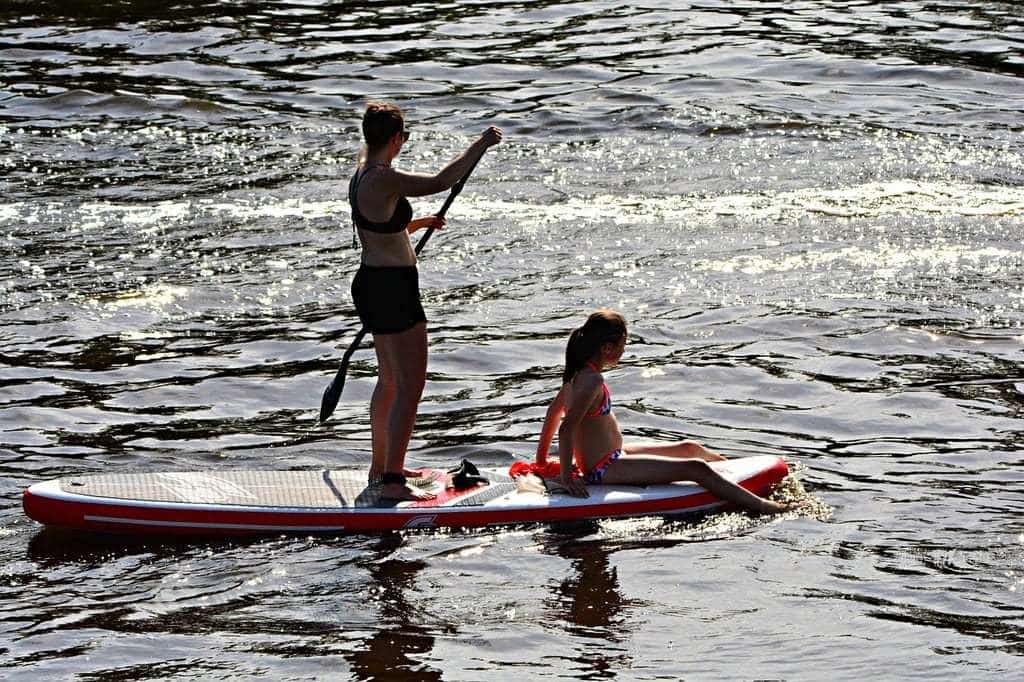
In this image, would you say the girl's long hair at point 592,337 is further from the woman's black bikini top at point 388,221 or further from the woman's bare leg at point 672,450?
the woman's black bikini top at point 388,221

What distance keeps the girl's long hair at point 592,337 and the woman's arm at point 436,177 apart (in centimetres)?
96

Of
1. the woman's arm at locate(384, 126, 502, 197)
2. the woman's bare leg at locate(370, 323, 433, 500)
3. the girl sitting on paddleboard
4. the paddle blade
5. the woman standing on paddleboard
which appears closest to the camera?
the woman's arm at locate(384, 126, 502, 197)

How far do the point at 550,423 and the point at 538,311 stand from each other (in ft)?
12.2

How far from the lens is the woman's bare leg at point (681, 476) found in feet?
24.3

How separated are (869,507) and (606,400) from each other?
1415mm

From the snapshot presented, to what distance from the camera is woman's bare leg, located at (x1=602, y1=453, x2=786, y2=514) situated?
24.3 ft

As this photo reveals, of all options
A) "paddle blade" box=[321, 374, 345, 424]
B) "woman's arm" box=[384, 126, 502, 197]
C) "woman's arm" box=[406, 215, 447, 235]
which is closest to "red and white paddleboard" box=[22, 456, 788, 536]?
"paddle blade" box=[321, 374, 345, 424]

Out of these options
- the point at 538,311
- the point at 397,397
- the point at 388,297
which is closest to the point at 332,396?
the point at 397,397

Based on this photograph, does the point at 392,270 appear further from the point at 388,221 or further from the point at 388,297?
the point at 388,221

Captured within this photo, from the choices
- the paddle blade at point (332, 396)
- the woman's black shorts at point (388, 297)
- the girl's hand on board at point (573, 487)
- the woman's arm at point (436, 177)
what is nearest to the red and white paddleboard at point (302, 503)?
the girl's hand on board at point (573, 487)

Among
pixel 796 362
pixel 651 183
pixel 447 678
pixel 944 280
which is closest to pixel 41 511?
pixel 447 678

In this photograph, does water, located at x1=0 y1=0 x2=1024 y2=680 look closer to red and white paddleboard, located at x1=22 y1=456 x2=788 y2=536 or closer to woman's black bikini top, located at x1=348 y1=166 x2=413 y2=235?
red and white paddleboard, located at x1=22 y1=456 x2=788 y2=536

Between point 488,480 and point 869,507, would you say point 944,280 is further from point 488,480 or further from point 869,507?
point 488,480

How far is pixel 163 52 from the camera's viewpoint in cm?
1941
